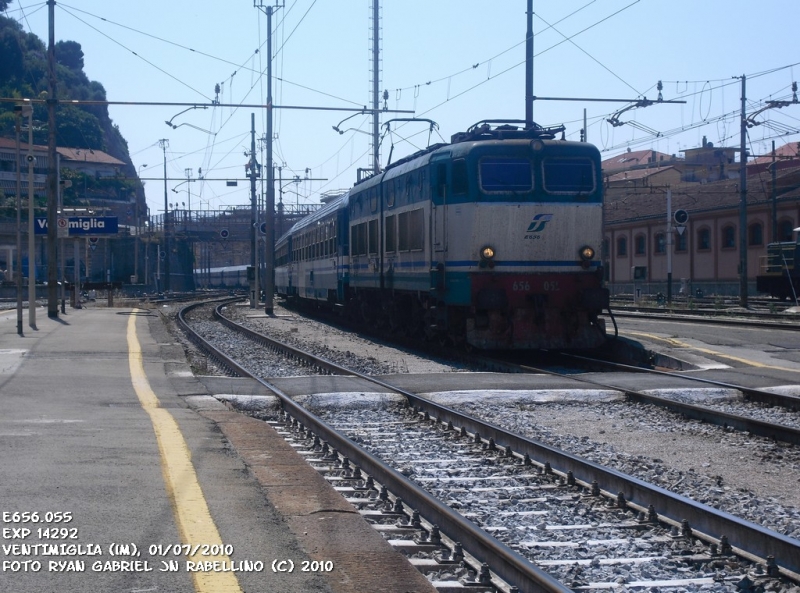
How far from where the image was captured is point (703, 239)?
5425cm

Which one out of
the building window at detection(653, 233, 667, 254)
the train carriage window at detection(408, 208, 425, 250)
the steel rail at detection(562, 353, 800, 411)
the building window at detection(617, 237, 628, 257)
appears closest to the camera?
the steel rail at detection(562, 353, 800, 411)

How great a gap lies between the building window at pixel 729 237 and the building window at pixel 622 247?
958cm

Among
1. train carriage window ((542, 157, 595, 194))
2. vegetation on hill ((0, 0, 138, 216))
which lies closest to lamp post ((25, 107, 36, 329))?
train carriage window ((542, 157, 595, 194))

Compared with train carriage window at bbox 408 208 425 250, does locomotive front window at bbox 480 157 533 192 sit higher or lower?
higher

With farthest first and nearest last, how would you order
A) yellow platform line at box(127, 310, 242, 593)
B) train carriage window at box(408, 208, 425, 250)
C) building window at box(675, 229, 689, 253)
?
building window at box(675, 229, 689, 253) < train carriage window at box(408, 208, 425, 250) < yellow platform line at box(127, 310, 242, 593)

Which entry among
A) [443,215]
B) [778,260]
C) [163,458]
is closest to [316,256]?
[443,215]

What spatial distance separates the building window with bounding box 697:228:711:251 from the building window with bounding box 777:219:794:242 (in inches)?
182

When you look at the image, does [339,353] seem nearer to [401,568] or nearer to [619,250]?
[401,568]

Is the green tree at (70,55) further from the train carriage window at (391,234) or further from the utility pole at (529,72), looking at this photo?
the train carriage window at (391,234)

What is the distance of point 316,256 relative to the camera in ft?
98.7

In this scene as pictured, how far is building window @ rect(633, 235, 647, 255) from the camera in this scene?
59.1 m

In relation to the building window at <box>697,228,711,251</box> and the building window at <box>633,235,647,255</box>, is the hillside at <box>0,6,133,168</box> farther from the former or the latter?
the building window at <box>697,228,711,251</box>

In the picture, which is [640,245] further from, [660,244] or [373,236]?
[373,236]

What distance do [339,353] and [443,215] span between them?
13.0 ft
